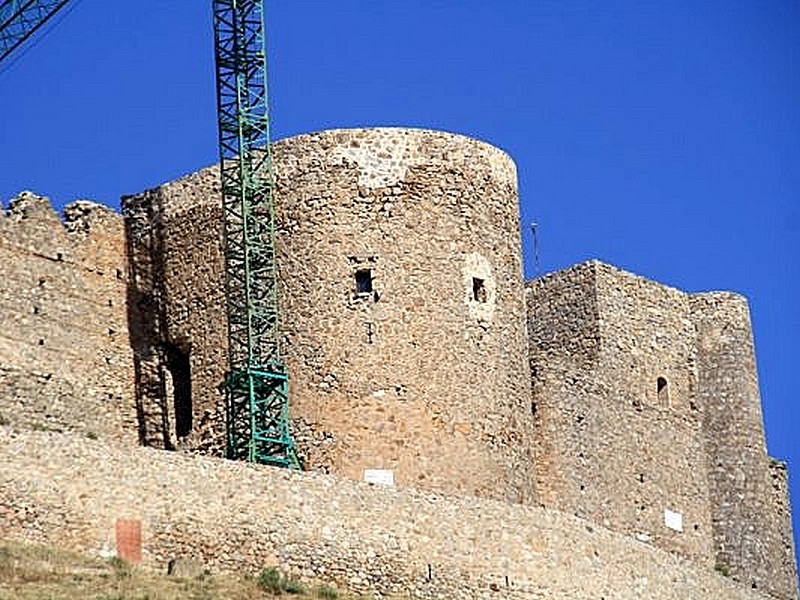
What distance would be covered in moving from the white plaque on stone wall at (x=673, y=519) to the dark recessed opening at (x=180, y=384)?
36.4 ft

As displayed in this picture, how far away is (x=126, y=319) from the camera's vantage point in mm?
54375

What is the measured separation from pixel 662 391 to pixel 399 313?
1005 cm

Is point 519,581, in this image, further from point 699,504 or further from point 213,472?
point 699,504

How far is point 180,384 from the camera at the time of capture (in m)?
54.1

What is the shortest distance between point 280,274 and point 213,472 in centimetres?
745

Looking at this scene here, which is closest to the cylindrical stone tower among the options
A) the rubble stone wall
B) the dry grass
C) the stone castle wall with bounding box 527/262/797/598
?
the stone castle wall with bounding box 527/262/797/598

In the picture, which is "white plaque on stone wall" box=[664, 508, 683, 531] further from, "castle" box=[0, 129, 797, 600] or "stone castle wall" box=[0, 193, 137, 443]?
"stone castle wall" box=[0, 193, 137, 443]

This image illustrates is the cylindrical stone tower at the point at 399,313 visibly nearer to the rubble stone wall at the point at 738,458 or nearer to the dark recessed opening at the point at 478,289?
the dark recessed opening at the point at 478,289

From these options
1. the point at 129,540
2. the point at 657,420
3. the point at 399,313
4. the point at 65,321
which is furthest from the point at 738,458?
the point at 129,540

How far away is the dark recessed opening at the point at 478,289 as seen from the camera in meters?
51.8

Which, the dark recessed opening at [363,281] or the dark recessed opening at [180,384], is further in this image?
the dark recessed opening at [180,384]

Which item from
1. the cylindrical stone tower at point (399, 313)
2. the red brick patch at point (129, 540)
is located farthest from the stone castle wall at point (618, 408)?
the red brick patch at point (129, 540)

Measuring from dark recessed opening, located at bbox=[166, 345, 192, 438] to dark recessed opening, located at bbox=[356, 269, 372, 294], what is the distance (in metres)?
4.75

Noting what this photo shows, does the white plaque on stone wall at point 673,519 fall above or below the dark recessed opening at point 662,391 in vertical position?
below
